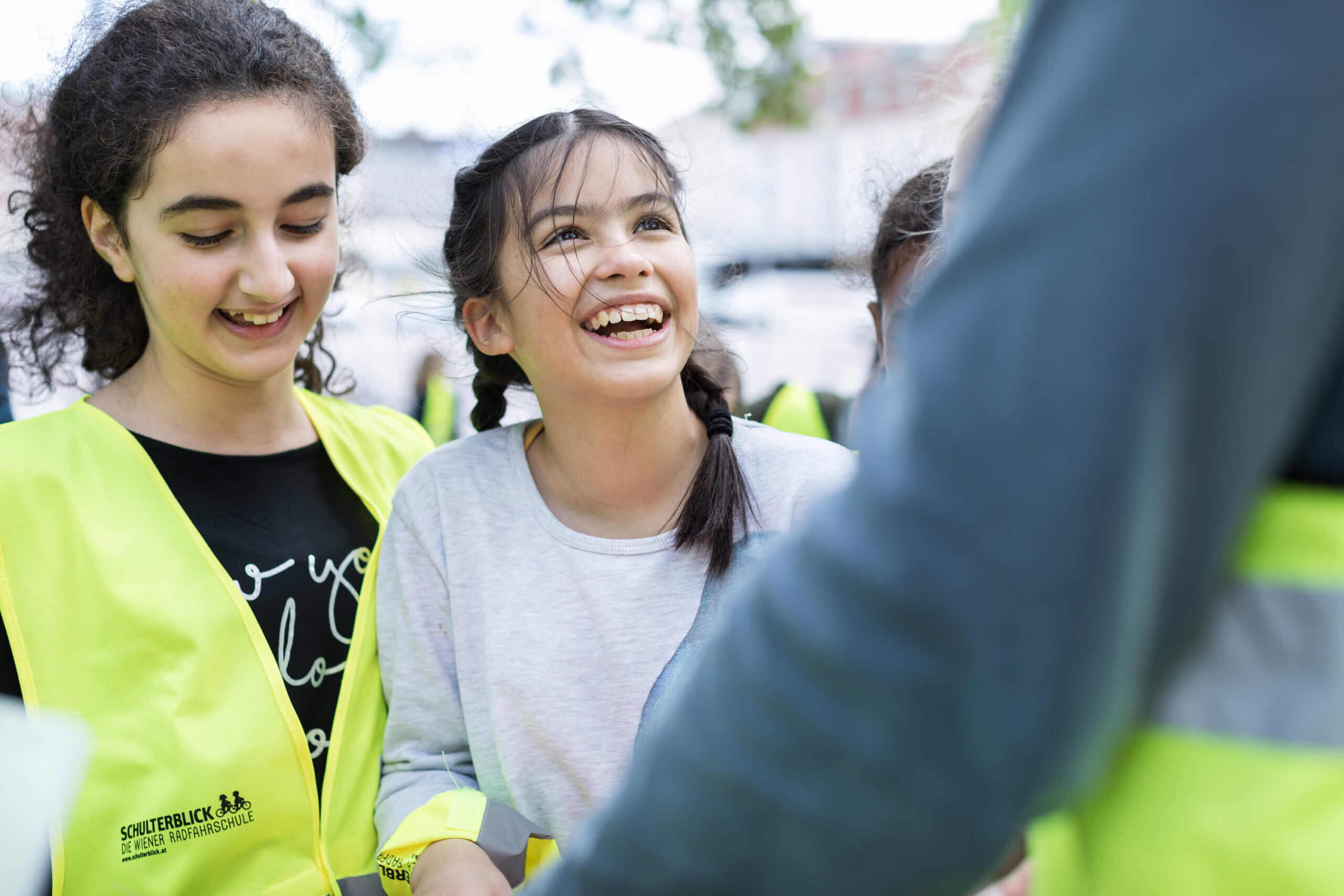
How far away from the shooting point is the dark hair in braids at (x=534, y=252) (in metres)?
1.67

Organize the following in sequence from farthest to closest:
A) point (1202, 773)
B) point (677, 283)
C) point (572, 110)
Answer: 1. point (572, 110)
2. point (677, 283)
3. point (1202, 773)

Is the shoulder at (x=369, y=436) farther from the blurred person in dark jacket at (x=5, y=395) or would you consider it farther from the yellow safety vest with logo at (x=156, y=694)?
the blurred person in dark jacket at (x=5, y=395)

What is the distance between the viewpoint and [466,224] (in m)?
1.94

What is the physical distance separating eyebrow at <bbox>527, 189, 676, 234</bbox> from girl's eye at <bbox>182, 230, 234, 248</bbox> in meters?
0.54

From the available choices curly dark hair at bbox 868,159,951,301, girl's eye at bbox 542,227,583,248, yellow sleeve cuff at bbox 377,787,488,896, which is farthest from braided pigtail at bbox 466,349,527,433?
curly dark hair at bbox 868,159,951,301

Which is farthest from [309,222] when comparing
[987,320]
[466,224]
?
[987,320]

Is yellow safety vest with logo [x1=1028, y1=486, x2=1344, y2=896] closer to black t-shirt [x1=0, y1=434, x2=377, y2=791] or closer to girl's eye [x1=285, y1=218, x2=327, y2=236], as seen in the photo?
black t-shirt [x1=0, y1=434, x2=377, y2=791]

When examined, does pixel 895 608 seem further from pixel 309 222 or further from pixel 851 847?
pixel 309 222

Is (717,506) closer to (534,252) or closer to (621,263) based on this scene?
(621,263)

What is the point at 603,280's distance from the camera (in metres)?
1.72

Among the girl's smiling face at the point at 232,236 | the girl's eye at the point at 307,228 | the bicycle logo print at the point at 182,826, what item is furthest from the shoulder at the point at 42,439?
the bicycle logo print at the point at 182,826

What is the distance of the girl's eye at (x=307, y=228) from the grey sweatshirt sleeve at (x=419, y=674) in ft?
1.87

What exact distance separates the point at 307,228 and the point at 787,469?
1.00m

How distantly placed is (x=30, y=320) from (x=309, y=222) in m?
0.80
